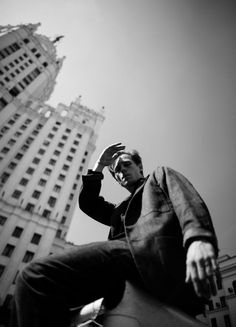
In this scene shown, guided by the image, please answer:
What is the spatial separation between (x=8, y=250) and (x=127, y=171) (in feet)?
91.3

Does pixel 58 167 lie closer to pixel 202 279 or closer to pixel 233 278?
pixel 233 278

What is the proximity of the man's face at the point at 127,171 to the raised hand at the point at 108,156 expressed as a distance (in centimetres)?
11

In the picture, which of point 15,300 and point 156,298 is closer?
point 15,300

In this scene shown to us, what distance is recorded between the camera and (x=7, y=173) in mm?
32312

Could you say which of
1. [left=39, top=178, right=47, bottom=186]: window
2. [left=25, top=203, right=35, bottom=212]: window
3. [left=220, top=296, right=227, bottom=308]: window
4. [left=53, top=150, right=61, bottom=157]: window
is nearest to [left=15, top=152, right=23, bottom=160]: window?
[left=53, top=150, right=61, bottom=157]: window

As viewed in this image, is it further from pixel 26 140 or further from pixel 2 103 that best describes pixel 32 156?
pixel 2 103

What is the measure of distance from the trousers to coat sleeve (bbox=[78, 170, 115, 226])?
92 centimetres

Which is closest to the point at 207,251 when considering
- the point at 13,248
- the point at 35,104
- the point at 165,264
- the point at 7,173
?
the point at 165,264

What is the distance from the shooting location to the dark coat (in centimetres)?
135

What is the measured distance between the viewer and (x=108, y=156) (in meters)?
2.79

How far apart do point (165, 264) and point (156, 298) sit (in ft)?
0.85

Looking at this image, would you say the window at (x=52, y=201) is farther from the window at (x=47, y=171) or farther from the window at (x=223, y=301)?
the window at (x=223, y=301)

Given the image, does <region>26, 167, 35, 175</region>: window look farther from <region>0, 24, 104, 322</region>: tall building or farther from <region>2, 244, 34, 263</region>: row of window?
<region>2, 244, 34, 263</region>: row of window

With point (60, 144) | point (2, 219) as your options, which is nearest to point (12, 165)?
point (60, 144)
